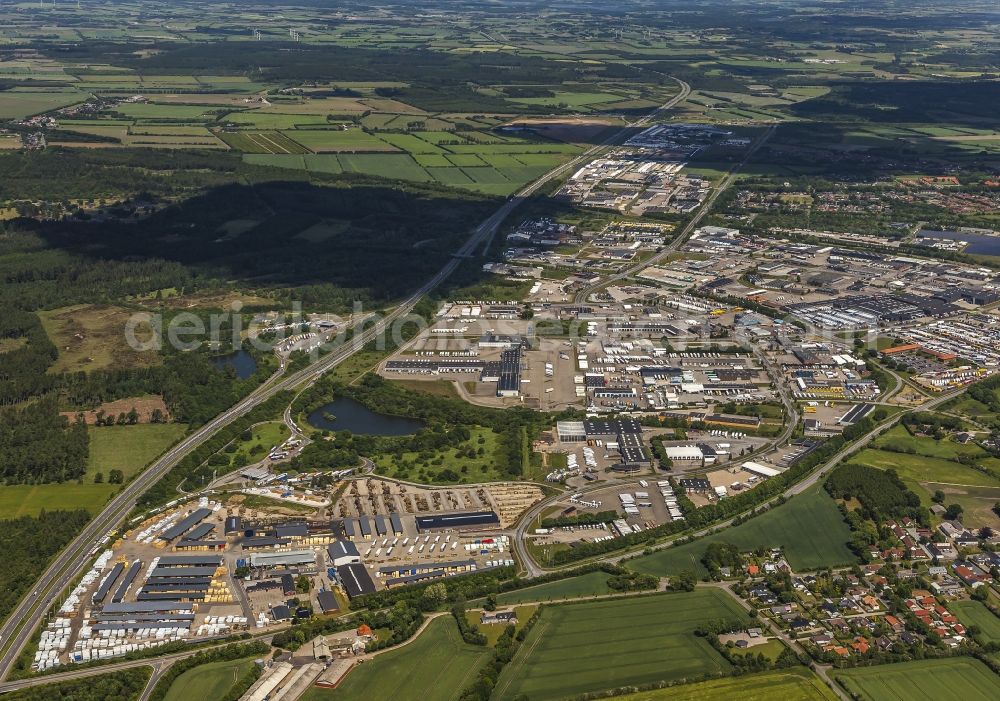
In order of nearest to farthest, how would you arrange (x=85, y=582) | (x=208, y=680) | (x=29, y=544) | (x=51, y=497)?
(x=208, y=680) < (x=85, y=582) < (x=29, y=544) < (x=51, y=497)

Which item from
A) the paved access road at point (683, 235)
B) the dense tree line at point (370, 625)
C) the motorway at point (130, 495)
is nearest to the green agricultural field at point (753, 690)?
the dense tree line at point (370, 625)

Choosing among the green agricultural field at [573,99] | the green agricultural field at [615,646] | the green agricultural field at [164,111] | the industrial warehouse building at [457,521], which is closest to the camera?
the green agricultural field at [615,646]

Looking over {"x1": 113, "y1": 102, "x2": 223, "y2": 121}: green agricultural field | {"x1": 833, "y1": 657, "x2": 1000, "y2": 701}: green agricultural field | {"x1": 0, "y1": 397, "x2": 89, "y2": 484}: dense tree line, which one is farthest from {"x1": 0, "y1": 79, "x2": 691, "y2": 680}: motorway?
{"x1": 113, "y1": 102, "x2": 223, "y2": 121}: green agricultural field

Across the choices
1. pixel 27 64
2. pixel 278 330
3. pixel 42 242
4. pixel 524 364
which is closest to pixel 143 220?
pixel 42 242

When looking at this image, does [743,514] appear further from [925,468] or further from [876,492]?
[925,468]

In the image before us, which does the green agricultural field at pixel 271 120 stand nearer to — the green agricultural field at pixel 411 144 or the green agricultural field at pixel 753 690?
the green agricultural field at pixel 411 144

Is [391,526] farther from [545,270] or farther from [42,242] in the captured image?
[42,242]

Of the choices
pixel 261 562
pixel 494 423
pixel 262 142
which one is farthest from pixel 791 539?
pixel 262 142
